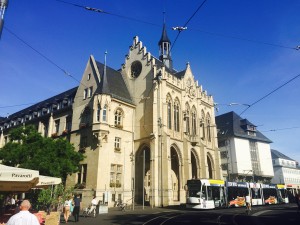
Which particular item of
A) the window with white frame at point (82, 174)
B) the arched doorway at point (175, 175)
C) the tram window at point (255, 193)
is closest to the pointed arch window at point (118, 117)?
the window with white frame at point (82, 174)

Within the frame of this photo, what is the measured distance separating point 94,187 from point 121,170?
4.57 metres

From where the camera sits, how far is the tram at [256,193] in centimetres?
3500

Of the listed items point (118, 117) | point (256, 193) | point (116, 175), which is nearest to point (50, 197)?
point (116, 175)

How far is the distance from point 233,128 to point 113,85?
40579 millimetres

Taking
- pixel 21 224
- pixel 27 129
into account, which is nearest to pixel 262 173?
pixel 27 129

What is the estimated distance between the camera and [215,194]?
28.4 metres

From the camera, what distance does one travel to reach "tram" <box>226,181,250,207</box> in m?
30.9

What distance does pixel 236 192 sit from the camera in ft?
105

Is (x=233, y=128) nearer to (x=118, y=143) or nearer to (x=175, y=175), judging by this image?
(x=175, y=175)

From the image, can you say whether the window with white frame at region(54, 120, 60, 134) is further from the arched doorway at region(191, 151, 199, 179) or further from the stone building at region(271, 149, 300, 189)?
the stone building at region(271, 149, 300, 189)

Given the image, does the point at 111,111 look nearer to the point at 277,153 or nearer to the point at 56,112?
the point at 56,112

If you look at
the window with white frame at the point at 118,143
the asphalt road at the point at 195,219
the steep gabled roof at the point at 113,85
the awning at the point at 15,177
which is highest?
the steep gabled roof at the point at 113,85

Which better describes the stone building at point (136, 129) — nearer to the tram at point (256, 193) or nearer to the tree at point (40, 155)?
the tree at point (40, 155)

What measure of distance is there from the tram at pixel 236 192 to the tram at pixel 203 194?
2.33 meters
